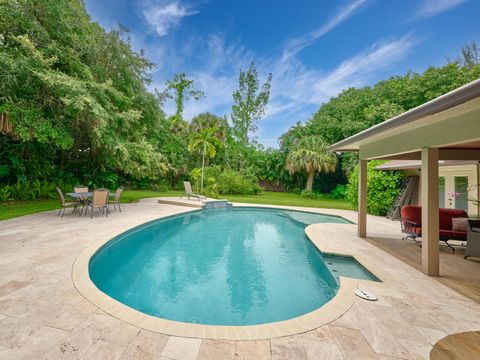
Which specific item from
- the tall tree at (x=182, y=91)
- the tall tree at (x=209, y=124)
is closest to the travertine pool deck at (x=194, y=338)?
the tall tree at (x=209, y=124)

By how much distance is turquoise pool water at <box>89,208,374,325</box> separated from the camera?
405 centimetres

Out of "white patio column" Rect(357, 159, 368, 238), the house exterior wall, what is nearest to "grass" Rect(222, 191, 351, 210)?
the house exterior wall

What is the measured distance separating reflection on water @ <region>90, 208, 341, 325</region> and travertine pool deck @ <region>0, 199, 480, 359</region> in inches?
38.5

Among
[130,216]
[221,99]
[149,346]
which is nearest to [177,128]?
[221,99]

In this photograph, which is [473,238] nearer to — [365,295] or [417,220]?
[417,220]

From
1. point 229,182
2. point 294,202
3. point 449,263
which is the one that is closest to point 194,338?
point 449,263

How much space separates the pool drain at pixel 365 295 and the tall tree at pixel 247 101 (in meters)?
31.0

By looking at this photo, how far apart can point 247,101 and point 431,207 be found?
32296 mm

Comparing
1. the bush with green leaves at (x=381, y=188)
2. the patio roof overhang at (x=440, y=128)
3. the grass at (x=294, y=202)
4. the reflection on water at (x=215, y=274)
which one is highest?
the patio roof overhang at (x=440, y=128)

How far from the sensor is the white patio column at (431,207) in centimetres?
461

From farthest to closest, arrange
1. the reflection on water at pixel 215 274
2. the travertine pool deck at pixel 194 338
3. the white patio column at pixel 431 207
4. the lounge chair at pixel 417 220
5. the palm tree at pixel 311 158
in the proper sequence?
1. the palm tree at pixel 311 158
2. the lounge chair at pixel 417 220
3. the white patio column at pixel 431 207
4. the reflection on water at pixel 215 274
5. the travertine pool deck at pixel 194 338

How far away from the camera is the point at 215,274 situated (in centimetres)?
550

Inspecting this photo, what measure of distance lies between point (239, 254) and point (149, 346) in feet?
15.1

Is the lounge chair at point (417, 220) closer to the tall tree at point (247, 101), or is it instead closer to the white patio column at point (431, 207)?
the white patio column at point (431, 207)
